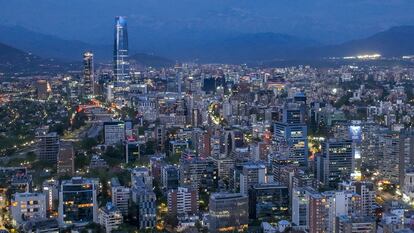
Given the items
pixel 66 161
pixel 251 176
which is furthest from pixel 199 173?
pixel 66 161

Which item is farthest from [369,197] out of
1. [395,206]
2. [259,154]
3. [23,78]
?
[23,78]

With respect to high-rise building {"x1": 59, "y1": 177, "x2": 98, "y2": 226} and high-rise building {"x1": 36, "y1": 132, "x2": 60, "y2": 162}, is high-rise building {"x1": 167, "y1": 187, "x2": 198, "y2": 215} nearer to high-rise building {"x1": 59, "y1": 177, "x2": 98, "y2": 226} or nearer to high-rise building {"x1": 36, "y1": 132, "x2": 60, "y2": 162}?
high-rise building {"x1": 59, "y1": 177, "x2": 98, "y2": 226}

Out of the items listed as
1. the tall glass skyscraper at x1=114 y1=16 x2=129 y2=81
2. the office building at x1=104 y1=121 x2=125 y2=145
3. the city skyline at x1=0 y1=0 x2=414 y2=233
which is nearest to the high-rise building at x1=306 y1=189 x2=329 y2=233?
the city skyline at x1=0 y1=0 x2=414 y2=233

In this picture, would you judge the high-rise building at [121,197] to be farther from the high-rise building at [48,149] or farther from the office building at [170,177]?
the high-rise building at [48,149]

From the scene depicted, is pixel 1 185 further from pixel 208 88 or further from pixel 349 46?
pixel 349 46

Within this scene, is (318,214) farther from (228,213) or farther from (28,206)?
(28,206)
